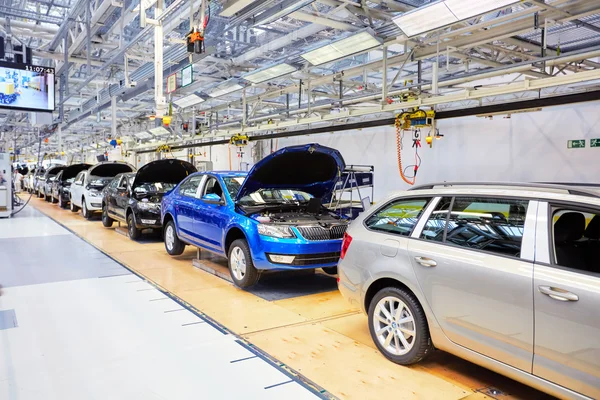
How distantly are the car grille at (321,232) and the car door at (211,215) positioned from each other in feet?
3.65

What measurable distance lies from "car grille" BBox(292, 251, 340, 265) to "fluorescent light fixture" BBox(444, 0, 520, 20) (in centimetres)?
305

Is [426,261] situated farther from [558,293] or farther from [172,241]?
[172,241]

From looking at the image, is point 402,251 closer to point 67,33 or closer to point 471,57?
point 471,57

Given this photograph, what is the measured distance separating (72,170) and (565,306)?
1806 cm

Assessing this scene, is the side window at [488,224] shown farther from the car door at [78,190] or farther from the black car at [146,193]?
the car door at [78,190]

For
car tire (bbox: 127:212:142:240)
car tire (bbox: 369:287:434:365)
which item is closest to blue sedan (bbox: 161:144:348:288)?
car tire (bbox: 369:287:434:365)

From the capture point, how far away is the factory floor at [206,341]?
10.3ft

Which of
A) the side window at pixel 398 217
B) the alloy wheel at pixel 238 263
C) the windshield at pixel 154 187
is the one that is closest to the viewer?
the side window at pixel 398 217

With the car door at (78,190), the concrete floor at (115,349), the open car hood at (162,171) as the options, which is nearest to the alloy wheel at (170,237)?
the concrete floor at (115,349)

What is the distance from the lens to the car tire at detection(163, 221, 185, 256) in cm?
767

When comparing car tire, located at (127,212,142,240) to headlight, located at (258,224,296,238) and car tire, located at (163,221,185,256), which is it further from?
headlight, located at (258,224,296,238)

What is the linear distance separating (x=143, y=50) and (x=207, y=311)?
7.51 meters

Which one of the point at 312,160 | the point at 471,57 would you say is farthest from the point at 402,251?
the point at 471,57

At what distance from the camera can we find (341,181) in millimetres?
6430
